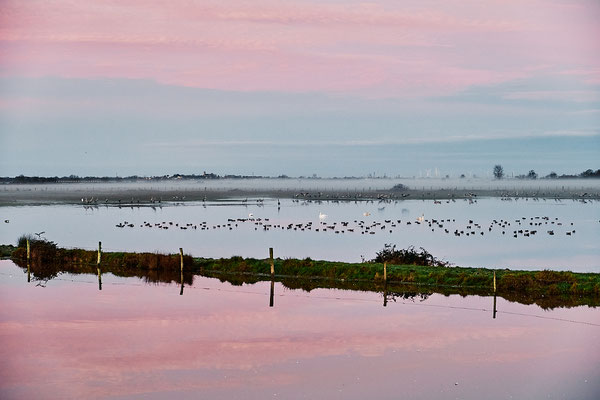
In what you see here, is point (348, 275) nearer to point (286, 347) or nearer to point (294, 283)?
point (294, 283)

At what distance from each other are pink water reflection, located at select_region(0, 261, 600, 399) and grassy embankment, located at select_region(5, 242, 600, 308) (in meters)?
1.36

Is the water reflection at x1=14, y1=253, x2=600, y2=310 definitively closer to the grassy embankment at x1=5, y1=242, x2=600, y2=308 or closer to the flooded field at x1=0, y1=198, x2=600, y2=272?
the grassy embankment at x1=5, y1=242, x2=600, y2=308

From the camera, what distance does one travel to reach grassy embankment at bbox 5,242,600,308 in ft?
106

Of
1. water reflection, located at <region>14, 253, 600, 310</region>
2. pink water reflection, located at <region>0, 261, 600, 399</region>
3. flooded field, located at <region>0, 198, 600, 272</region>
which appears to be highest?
flooded field, located at <region>0, 198, 600, 272</region>

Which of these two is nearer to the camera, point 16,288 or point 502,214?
point 16,288

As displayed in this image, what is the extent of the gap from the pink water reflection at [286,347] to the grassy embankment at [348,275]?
136cm

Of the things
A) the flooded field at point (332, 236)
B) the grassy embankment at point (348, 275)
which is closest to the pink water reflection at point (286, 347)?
the grassy embankment at point (348, 275)

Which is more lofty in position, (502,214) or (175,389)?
(502,214)

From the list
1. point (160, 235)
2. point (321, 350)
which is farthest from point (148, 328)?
point (160, 235)

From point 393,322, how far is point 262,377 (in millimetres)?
8276

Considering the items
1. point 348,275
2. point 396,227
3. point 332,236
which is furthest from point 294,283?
point 396,227

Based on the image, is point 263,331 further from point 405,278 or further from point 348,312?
point 405,278

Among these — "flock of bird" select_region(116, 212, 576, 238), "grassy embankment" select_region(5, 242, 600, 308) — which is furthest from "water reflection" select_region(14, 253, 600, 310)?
"flock of bird" select_region(116, 212, 576, 238)

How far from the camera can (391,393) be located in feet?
63.4
